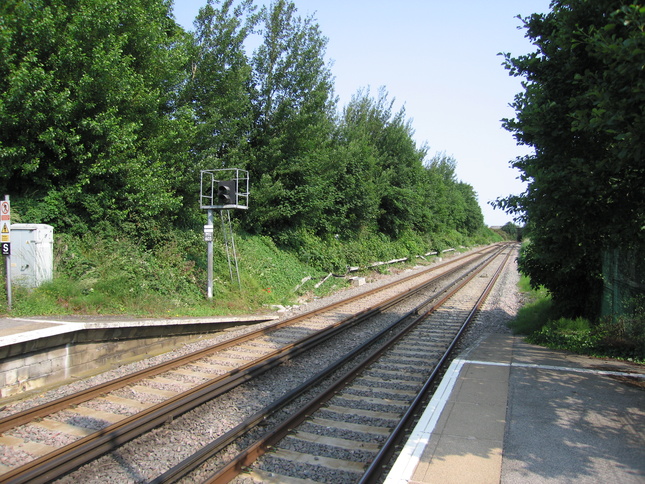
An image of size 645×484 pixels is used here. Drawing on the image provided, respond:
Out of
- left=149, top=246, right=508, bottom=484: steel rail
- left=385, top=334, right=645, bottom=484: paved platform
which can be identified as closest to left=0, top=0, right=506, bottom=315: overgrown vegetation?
left=149, top=246, right=508, bottom=484: steel rail

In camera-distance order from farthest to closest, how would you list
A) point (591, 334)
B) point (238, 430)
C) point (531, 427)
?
point (591, 334), point (238, 430), point (531, 427)

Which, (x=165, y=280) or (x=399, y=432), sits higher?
(x=165, y=280)

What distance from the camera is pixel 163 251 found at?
548 inches

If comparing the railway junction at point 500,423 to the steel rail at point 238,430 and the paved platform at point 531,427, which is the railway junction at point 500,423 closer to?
the paved platform at point 531,427

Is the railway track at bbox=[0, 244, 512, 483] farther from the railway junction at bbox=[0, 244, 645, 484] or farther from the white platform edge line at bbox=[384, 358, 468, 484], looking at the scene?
the white platform edge line at bbox=[384, 358, 468, 484]

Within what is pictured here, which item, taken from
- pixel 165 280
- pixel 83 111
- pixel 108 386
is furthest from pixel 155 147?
pixel 108 386

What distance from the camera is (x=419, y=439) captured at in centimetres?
500

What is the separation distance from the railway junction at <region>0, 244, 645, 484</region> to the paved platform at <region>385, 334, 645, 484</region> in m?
0.01

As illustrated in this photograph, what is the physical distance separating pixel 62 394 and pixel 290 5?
19781mm

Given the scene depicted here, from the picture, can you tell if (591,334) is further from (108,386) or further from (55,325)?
(55,325)

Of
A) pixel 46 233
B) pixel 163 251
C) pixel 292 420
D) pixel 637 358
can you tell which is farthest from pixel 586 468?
pixel 163 251

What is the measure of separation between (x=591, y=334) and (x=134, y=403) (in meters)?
9.50

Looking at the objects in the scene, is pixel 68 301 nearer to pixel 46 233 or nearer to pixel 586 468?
pixel 46 233

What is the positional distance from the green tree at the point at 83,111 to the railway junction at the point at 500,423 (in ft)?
16.7
